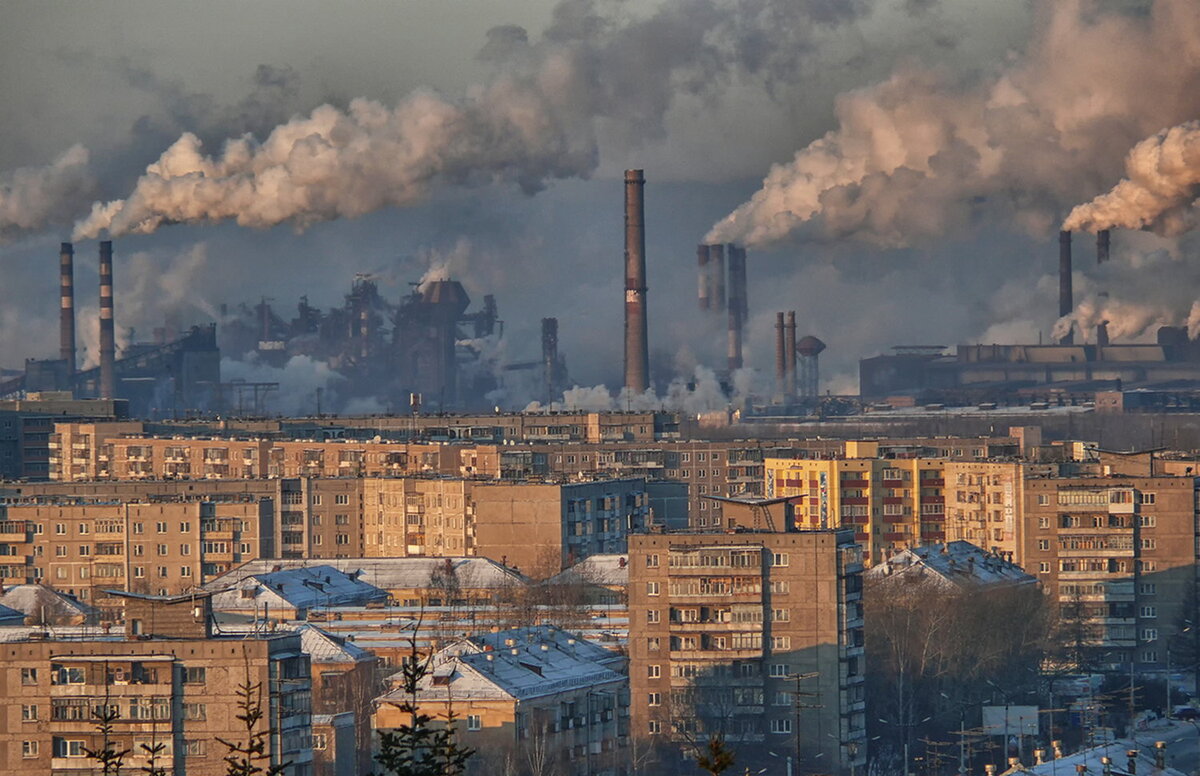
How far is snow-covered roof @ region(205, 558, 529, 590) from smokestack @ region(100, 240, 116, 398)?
219 feet

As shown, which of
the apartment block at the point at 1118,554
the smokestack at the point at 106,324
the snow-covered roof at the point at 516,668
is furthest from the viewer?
the smokestack at the point at 106,324

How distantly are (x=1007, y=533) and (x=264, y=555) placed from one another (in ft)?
44.8

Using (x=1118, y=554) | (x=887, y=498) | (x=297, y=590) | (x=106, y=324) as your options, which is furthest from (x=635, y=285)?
(x=297, y=590)

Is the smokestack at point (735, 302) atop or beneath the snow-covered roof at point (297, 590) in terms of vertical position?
atop

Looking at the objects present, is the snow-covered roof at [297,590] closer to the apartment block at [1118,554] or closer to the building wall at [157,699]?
the apartment block at [1118,554]

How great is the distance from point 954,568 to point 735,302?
8798 cm

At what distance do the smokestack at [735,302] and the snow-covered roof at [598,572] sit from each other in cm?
8358

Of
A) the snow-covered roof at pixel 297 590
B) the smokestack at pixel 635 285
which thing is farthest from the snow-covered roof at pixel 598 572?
the smokestack at pixel 635 285

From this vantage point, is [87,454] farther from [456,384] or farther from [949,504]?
[456,384]

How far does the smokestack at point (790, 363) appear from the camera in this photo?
12900 centimetres

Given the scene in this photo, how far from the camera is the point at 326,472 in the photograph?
234 feet

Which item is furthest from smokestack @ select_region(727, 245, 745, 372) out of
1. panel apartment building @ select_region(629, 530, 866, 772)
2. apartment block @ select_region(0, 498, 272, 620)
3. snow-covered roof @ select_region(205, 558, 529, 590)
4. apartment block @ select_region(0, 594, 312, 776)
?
apartment block @ select_region(0, 594, 312, 776)

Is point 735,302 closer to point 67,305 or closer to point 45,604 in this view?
point 67,305

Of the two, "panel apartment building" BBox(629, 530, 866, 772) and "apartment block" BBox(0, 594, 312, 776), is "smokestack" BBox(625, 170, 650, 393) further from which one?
"apartment block" BBox(0, 594, 312, 776)
